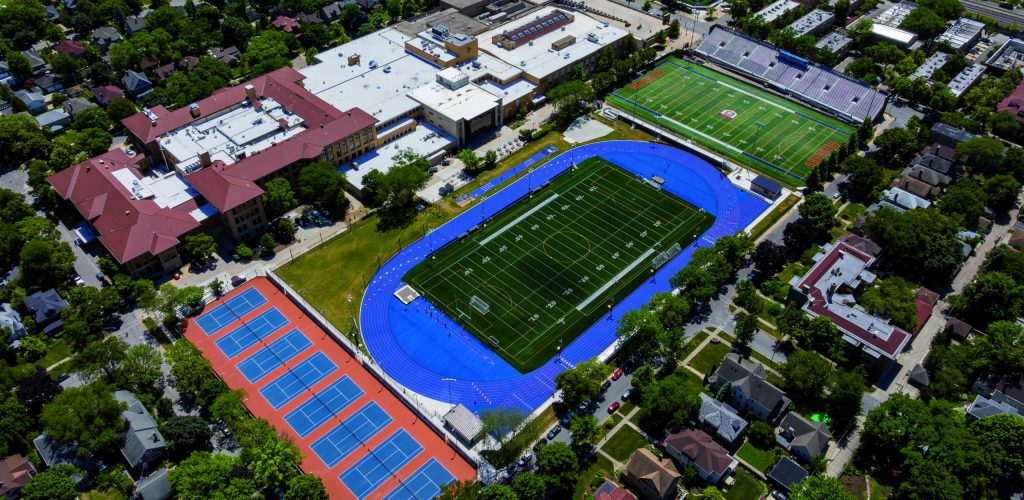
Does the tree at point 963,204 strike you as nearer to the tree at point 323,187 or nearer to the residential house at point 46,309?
the tree at point 323,187

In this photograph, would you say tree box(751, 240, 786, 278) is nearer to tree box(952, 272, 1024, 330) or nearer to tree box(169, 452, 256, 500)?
tree box(952, 272, 1024, 330)

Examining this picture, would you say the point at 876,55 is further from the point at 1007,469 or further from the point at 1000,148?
the point at 1007,469

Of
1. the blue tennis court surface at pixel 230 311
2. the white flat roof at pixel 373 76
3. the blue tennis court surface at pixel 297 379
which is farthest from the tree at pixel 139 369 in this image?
the white flat roof at pixel 373 76

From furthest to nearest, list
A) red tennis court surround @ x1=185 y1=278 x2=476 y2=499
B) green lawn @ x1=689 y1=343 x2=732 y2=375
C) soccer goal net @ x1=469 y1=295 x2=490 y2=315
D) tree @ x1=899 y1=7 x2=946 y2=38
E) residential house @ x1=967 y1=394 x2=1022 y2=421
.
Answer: tree @ x1=899 y1=7 x2=946 y2=38
soccer goal net @ x1=469 y1=295 x2=490 y2=315
green lawn @ x1=689 y1=343 x2=732 y2=375
residential house @ x1=967 y1=394 x2=1022 y2=421
red tennis court surround @ x1=185 y1=278 x2=476 y2=499

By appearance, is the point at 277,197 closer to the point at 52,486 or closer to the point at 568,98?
the point at 52,486

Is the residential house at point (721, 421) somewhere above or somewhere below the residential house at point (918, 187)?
below

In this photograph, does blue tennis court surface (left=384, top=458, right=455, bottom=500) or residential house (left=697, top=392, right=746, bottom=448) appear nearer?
blue tennis court surface (left=384, top=458, right=455, bottom=500)

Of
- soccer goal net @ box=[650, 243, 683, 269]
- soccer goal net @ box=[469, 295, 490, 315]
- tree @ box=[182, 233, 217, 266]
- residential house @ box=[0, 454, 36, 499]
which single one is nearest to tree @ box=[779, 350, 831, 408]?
soccer goal net @ box=[650, 243, 683, 269]

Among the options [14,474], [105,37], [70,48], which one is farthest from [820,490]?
[70,48]
